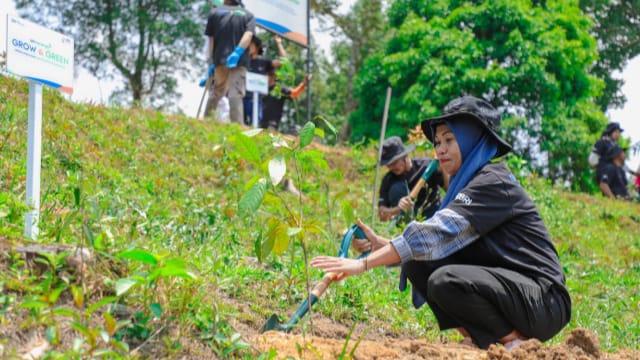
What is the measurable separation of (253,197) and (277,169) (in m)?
0.13

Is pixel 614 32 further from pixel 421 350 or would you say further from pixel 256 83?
pixel 421 350

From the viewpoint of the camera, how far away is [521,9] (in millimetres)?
17109

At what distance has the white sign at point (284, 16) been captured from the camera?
1081 cm

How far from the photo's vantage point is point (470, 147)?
3.30 meters

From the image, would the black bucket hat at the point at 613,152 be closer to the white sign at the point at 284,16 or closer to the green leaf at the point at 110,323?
the white sign at the point at 284,16

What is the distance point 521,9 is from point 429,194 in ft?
40.9

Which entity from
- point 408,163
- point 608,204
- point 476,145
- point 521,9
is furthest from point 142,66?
point 476,145

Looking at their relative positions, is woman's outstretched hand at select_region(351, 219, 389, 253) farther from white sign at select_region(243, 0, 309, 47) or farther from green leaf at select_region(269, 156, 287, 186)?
white sign at select_region(243, 0, 309, 47)

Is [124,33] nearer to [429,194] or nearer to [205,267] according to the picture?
[429,194]

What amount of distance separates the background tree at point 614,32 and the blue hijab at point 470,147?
800 inches

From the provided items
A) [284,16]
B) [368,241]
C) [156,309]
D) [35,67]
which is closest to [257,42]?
[284,16]

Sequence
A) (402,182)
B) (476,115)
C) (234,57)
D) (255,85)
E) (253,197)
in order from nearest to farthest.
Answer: (253,197) → (476,115) → (402,182) → (234,57) → (255,85)

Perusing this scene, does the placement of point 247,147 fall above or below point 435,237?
above

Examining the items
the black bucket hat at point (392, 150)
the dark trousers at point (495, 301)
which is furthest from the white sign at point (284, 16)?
the dark trousers at point (495, 301)
